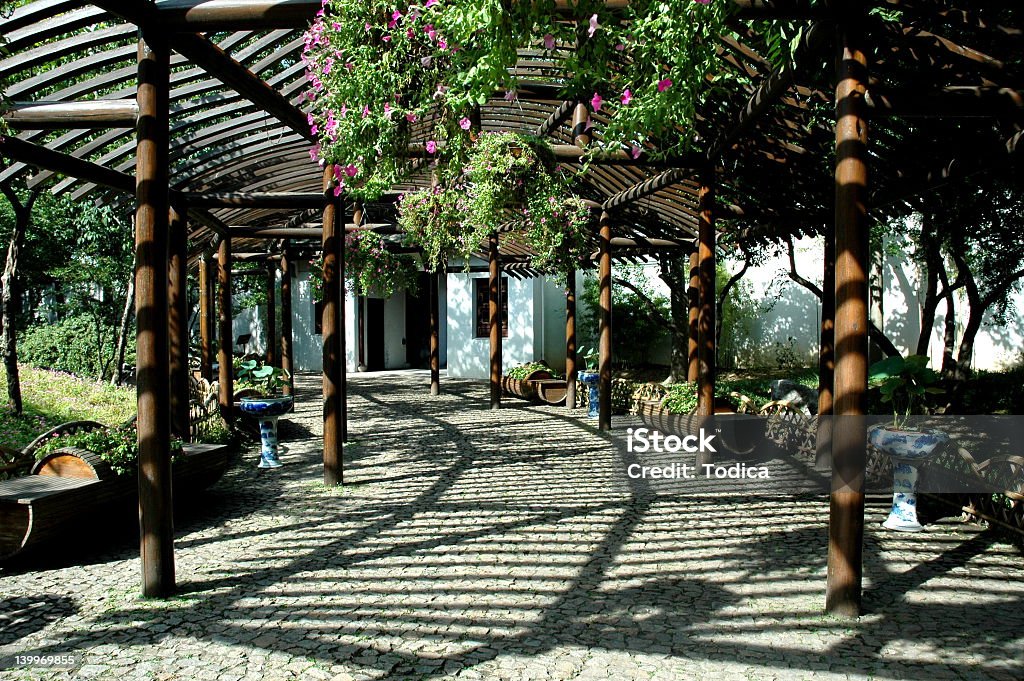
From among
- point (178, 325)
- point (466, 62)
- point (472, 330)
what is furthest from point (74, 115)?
point (472, 330)

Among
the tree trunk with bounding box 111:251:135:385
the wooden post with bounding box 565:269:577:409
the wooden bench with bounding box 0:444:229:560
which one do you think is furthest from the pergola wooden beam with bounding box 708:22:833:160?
the tree trunk with bounding box 111:251:135:385

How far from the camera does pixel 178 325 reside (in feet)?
28.0

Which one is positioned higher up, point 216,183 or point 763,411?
point 216,183

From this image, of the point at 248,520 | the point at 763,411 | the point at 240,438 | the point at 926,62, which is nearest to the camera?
the point at 926,62

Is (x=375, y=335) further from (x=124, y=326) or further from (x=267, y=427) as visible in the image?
(x=267, y=427)

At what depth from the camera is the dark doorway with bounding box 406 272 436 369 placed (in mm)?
23969

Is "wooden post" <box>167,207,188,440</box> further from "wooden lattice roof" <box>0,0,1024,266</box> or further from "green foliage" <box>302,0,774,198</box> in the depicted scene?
"green foliage" <box>302,0,774,198</box>

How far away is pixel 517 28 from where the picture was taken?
3215 millimetres

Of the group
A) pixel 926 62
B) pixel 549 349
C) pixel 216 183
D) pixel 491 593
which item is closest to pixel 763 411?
pixel 926 62

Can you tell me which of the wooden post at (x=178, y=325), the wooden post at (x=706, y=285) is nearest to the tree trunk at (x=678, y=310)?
the wooden post at (x=706, y=285)

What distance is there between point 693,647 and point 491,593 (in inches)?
47.8

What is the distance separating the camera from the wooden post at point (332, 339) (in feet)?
22.6

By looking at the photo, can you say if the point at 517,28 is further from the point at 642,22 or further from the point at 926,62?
the point at 926,62

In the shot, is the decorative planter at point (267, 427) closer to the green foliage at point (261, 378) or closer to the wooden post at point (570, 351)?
the green foliage at point (261, 378)
